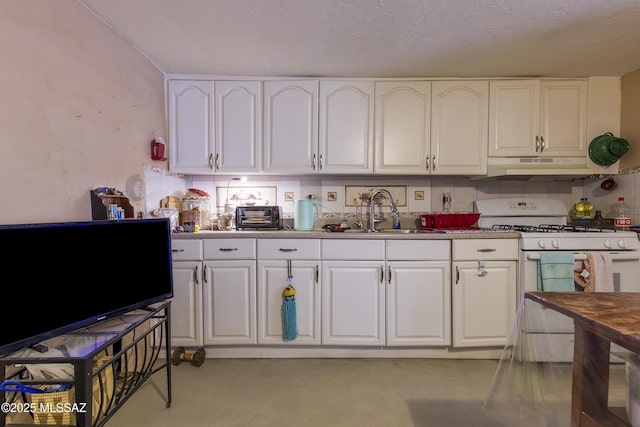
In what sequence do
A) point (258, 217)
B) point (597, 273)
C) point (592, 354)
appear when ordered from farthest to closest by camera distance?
1. point (258, 217)
2. point (597, 273)
3. point (592, 354)

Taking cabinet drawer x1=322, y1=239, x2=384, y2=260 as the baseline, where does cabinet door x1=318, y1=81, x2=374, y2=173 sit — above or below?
above

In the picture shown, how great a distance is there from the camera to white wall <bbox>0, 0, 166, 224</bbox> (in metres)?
1.24

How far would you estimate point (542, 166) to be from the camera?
242 cm

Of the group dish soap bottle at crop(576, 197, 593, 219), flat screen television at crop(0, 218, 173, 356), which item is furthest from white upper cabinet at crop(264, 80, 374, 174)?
dish soap bottle at crop(576, 197, 593, 219)

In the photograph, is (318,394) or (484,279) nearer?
(318,394)

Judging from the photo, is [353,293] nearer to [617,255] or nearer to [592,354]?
[592,354]

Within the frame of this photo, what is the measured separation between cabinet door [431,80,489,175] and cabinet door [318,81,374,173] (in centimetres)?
56

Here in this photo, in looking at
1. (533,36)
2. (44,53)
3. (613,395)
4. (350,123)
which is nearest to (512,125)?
(533,36)

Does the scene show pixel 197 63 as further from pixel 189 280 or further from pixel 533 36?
pixel 533 36

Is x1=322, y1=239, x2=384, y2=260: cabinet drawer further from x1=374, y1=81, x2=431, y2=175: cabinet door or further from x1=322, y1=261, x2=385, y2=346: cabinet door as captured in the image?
x1=374, y1=81, x2=431, y2=175: cabinet door

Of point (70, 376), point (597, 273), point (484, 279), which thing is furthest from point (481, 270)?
point (70, 376)

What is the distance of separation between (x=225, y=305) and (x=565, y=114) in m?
3.19

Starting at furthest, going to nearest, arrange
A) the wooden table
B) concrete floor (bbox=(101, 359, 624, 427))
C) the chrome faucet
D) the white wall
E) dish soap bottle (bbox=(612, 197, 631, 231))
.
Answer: the chrome faucet, dish soap bottle (bbox=(612, 197, 631, 231)), concrete floor (bbox=(101, 359, 624, 427)), the white wall, the wooden table

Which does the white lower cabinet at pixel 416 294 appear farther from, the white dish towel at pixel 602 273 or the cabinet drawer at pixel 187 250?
the cabinet drawer at pixel 187 250
